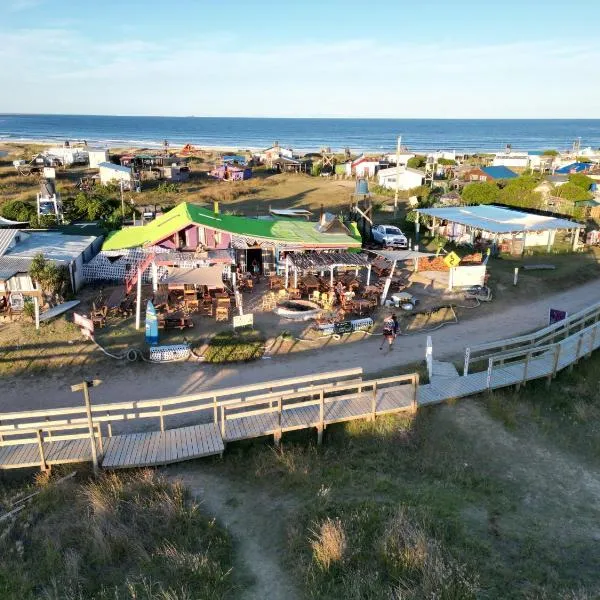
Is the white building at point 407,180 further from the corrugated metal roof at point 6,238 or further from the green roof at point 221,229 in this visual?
the corrugated metal roof at point 6,238

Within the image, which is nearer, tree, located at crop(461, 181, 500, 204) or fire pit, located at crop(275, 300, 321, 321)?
fire pit, located at crop(275, 300, 321, 321)

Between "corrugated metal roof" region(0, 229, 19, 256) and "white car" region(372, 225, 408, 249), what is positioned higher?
"corrugated metal roof" region(0, 229, 19, 256)

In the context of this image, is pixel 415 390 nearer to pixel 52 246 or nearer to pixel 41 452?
pixel 41 452

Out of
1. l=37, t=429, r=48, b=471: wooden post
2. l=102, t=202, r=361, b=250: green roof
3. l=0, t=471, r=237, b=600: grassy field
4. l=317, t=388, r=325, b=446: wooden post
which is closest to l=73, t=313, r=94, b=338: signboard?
l=102, t=202, r=361, b=250: green roof

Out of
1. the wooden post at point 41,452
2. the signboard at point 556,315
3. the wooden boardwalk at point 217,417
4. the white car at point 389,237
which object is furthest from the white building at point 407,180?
the wooden post at point 41,452

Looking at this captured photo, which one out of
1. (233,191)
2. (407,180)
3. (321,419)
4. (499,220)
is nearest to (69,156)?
(233,191)

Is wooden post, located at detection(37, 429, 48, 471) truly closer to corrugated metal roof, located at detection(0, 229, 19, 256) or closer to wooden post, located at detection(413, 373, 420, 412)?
wooden post, located at detection(413, 373, 420, 412)
